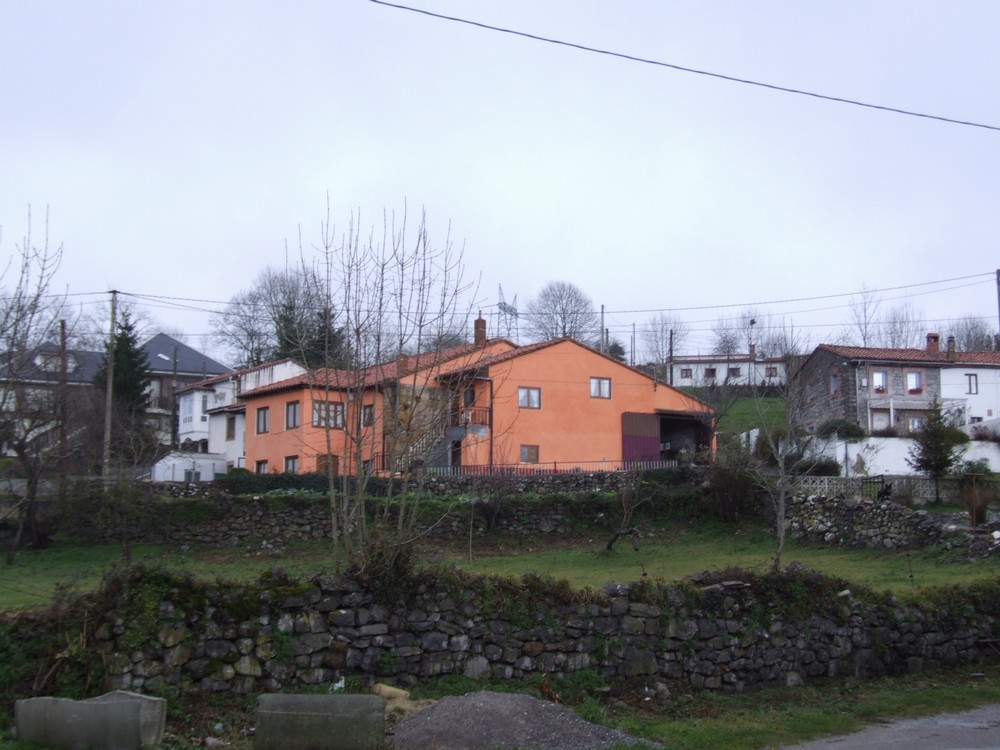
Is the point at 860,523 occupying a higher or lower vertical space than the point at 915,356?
lower

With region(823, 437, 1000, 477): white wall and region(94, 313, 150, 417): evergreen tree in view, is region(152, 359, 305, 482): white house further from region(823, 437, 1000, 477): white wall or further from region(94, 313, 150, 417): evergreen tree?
region(823, 437, 1000, 477): white wall

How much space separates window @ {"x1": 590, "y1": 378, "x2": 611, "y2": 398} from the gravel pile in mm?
37159

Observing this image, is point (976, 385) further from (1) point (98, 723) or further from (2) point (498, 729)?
(1) point (98, 723)

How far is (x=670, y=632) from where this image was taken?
12.4 meters

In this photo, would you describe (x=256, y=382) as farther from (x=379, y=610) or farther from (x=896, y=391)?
(x=379, y=610)

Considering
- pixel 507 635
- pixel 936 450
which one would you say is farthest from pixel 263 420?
pixel 507 635

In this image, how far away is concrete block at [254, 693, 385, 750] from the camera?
8.80m

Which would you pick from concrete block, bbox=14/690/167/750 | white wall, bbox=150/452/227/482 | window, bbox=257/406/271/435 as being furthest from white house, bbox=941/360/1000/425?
concrete block, bbox=14/690/167/750

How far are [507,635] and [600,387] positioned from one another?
3602cm

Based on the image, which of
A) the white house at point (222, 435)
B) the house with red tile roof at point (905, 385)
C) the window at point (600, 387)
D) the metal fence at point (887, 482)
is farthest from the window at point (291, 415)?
the house with red tile roof at point (905, 385)

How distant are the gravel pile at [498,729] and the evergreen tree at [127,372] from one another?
150ft

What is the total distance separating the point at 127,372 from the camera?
5334 centimetres

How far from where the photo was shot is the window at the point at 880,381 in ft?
182

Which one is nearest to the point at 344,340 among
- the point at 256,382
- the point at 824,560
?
the point at 824,560
